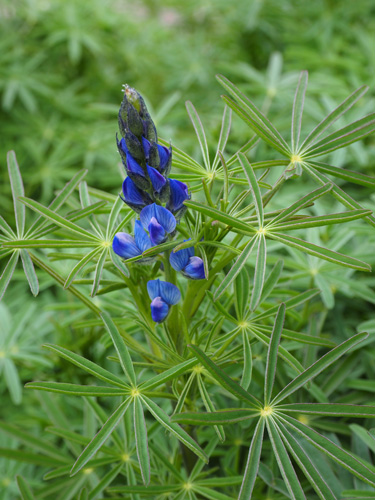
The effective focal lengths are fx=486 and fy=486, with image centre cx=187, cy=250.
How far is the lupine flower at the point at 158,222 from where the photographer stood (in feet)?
1.38

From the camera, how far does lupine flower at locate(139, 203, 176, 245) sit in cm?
42

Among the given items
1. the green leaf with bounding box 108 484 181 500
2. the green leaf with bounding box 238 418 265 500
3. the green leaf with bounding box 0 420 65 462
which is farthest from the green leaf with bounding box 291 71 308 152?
the green leaf with bounding box 0 420 65 462

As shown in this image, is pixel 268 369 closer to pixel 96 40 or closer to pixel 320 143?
pixel 320 143

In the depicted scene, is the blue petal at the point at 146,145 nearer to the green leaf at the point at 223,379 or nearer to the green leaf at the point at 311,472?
the green leaf at the point at 223,379

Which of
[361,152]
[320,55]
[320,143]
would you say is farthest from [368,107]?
[320,143]

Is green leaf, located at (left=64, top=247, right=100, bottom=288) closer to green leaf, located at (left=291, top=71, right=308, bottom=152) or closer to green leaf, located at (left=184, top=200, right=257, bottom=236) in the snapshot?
green leaf, located at (left=184, top=200, right=257, bottom=236)

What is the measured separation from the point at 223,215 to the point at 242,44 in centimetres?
125

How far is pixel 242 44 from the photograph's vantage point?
1495 mm

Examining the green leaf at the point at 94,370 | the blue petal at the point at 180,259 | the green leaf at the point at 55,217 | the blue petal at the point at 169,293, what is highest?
the green leaf at the point at 55,217

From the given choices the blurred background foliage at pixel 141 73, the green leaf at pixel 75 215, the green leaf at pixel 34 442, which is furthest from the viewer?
the blurred background foliage at pixel 141 73

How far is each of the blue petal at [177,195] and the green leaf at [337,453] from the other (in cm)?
21

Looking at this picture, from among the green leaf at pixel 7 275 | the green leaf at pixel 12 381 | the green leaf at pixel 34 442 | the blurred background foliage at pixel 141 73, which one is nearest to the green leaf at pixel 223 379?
the green leaf at pixel 7 275

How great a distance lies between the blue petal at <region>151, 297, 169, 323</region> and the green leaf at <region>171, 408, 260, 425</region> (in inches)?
3.7

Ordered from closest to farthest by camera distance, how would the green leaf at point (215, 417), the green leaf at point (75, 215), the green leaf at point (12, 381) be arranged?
the green leaf at point (215, 417)
the green leaf at point (75, 215)
the green leaf at point (12, 381)
